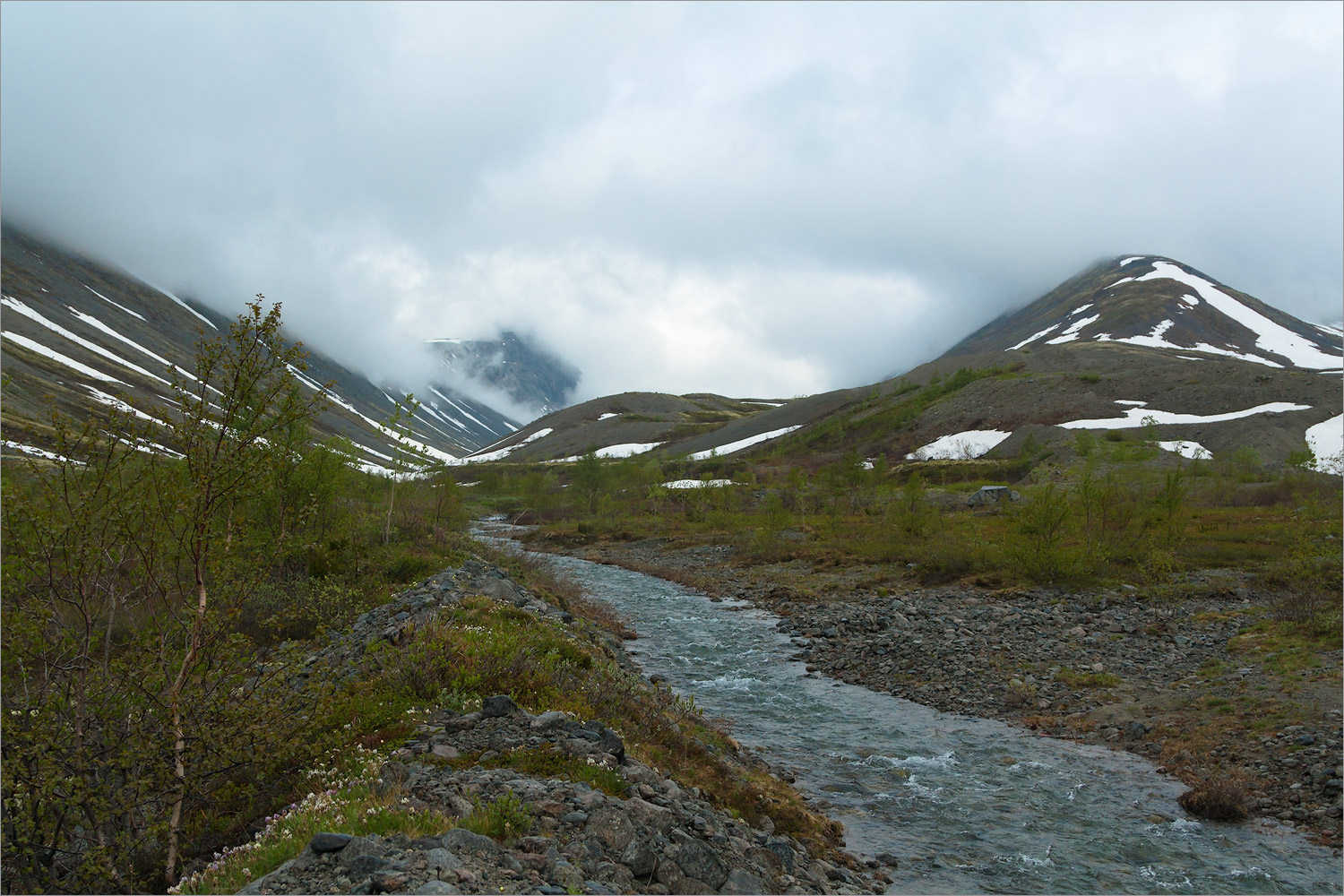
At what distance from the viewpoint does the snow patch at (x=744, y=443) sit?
174 metres

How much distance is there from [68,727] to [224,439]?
3397 mm

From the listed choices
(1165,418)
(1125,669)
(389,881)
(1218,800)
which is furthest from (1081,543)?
(1165,418)

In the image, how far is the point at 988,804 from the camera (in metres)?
13.6

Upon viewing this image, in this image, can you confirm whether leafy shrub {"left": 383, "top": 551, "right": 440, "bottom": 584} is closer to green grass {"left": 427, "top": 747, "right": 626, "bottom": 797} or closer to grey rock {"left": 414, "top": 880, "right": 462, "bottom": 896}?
green grass {"left": 427, "top": 747, "right": 626, "bottom": 797}

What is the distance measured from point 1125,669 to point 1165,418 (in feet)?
374

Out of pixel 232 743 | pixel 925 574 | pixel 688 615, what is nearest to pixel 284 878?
pixel 232 743

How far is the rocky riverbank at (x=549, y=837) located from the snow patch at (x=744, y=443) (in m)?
158

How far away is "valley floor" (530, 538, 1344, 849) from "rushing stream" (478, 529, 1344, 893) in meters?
1.12

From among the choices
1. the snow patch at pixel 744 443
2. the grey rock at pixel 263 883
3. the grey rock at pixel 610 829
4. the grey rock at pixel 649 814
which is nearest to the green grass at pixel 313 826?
the grey rock at pixel 263 883

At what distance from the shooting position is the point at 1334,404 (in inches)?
4033

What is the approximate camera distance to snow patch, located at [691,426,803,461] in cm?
17359

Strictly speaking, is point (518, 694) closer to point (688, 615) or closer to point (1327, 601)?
point (688, 615)

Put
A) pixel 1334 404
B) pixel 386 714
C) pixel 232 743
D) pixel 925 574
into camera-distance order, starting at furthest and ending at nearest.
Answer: pixel 1334 404 → pixel 925 574 → pixel 386 714 → pixel 232 743

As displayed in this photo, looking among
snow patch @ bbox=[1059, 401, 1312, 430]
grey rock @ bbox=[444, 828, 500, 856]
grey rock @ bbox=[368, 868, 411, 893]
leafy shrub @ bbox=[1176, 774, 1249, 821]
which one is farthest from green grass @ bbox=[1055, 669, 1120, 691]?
snow patch @ bbox=[1059, 401, 1312, 430]
